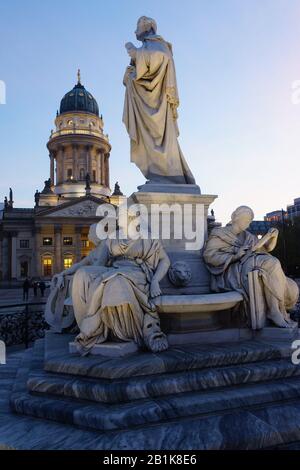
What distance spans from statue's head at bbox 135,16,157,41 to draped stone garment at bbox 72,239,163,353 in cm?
373

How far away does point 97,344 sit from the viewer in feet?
12.6

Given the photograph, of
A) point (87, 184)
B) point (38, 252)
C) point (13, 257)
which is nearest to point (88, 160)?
point (87, 184)

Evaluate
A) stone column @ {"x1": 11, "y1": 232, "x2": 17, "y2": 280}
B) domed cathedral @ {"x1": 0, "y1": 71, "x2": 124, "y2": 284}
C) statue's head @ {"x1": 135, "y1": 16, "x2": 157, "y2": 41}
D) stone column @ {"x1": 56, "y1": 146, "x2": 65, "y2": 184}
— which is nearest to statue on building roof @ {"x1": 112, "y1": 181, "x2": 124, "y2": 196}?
domed cathedral @ {"x1": 0, "y1": 71, "x2": 124, "y2": 284}

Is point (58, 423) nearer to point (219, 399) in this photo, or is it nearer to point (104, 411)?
point (104, 411)

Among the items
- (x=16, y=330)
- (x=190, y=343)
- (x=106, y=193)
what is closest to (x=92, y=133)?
(x=106, y=193)

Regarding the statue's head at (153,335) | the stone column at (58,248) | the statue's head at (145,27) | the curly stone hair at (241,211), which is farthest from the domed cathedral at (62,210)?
the statue's head at (153,335)

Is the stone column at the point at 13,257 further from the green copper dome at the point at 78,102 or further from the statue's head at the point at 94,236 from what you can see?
the statue's head at the point at 94,236

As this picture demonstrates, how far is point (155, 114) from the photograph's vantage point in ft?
17.7

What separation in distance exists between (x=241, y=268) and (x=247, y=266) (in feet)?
0.32

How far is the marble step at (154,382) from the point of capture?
3.16 meters

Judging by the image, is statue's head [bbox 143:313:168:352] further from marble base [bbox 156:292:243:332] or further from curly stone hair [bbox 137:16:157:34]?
curly stone hair [bbox 137:16:157:34]

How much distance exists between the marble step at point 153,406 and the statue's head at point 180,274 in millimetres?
1466

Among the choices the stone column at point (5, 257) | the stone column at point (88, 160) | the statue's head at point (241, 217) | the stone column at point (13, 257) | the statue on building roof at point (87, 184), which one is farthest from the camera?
the stone column at point (88, 160)
